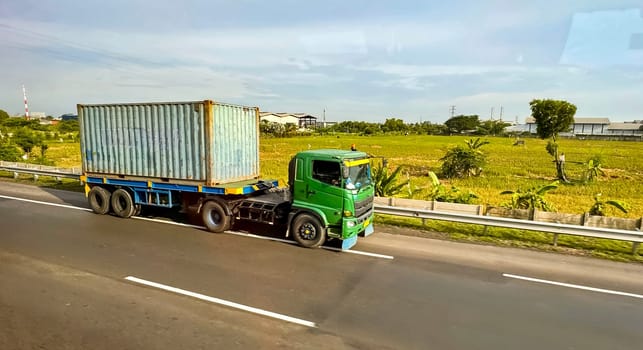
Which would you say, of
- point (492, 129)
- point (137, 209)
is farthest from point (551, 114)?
point (492, 129)

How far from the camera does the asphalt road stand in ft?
16.1

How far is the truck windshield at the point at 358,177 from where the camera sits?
813 cm

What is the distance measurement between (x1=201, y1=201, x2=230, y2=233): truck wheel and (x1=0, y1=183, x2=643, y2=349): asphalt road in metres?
0.35

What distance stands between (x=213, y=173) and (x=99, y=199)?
455 centimetres

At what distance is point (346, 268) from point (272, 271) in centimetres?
147

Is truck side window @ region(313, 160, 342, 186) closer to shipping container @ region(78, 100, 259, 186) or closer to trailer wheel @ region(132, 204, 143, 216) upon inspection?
shipping container @ region(78, 100, 259, 186)

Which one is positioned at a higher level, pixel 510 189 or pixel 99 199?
pixel 99 199

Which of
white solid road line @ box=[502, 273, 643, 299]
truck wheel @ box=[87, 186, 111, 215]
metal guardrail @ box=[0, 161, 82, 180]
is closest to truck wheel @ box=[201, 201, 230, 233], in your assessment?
truck wheel @ box=[87, 186, 111, 215]

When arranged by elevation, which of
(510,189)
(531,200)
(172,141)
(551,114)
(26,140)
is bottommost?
(510,189)

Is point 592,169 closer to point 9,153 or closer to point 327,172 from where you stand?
point 327,172

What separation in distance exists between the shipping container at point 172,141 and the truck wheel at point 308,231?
264 centimetres

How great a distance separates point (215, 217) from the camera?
980cm

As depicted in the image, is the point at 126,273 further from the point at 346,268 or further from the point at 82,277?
the point at 346,268

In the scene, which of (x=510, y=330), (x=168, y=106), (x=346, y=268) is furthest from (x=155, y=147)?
(x=510, y=330)
